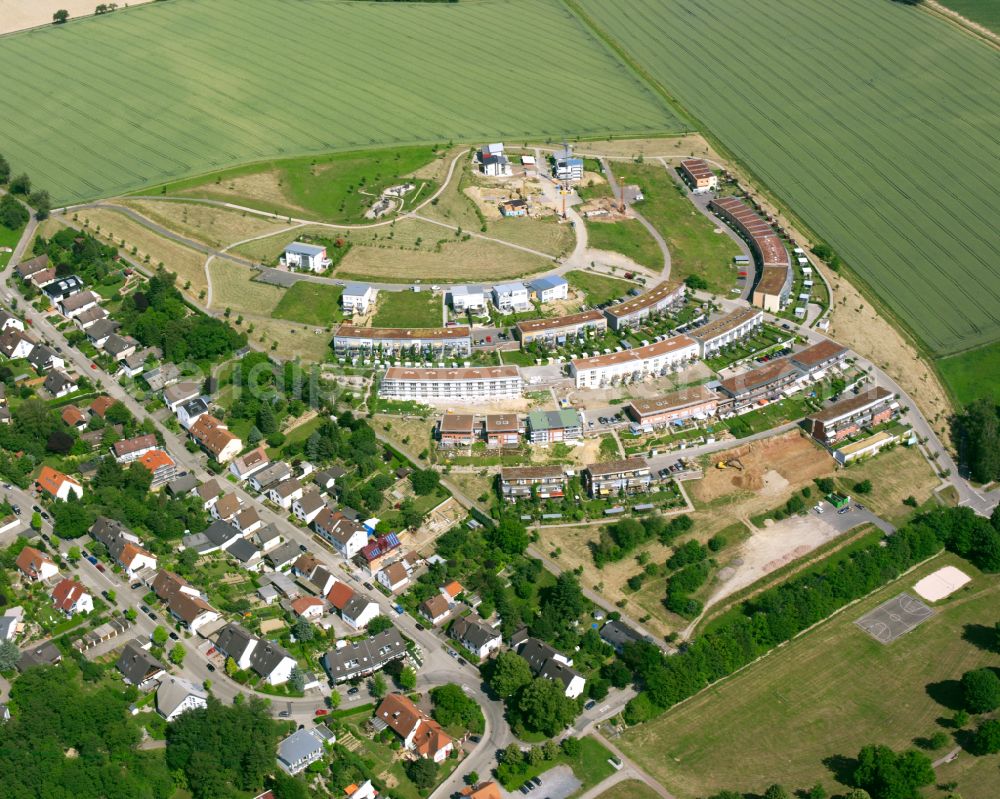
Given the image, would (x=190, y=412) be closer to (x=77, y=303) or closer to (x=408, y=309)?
(x=77, y=303)

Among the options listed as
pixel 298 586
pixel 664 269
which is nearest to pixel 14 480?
pixel 298 586

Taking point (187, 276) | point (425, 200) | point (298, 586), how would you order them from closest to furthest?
point (298, 586)
point (187, 276)
point (425, 200)

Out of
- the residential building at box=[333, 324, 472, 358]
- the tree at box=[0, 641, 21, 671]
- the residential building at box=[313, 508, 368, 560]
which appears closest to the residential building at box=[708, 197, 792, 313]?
the residential building at box=[333, 324, 472, 358]

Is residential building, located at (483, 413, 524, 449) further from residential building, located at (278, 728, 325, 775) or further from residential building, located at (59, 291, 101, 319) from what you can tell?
residential building, located at (59, 291, 101, 319)

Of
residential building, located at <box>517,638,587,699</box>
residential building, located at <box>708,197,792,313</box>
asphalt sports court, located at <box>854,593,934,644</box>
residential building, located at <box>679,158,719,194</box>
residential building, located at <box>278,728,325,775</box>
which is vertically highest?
residential building, located at <box>679,158,719,194</box>

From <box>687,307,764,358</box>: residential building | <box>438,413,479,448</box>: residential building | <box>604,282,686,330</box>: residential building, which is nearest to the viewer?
<box>438,413,479,448</box>: residential building

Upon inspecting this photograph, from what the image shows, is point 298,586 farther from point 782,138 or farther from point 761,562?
point 782,138

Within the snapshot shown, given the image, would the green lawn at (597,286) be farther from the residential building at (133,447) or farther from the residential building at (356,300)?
the residential building at (133,447)
